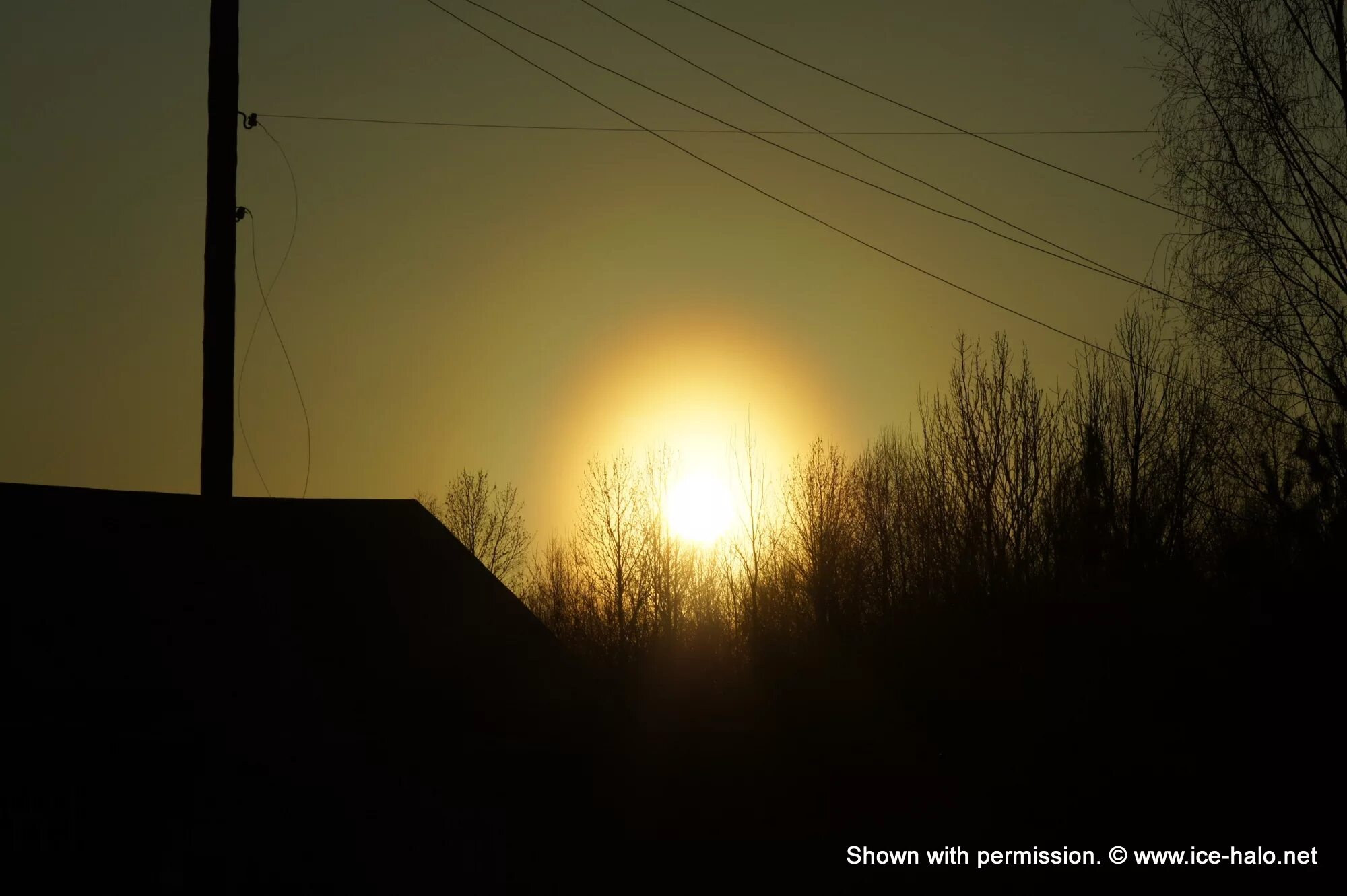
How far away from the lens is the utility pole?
32.3ft

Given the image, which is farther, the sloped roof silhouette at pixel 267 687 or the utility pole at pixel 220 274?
the sloped roof silhouette at pixel 267 687

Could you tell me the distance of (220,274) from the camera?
32.6 feet

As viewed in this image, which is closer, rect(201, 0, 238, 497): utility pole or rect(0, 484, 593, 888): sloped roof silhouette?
rect(201, 0, 238, 497): utility pole

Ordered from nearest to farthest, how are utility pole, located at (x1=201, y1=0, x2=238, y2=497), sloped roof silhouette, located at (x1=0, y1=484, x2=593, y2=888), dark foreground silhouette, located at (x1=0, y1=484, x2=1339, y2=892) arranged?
utility pole, located at (x1=201, y1=0, x2=238, y2=497) → sloped roof silhouette, located at (x1=0, y1=484, x2=593, y2=888) → dark foreground silhouette, located at (x1=0, y1=484, x2=1339, y2=892)

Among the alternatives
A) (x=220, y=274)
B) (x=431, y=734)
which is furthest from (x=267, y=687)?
(x=220, y=274)

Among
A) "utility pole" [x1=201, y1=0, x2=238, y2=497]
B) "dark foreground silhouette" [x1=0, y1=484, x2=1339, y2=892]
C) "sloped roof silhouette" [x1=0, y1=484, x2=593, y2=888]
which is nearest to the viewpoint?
"utility pole" [x1=201, y1=0, x2=238, y2=497]

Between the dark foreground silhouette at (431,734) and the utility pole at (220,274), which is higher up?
the utility pole at (220,274)

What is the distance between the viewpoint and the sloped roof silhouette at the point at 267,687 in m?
11.4

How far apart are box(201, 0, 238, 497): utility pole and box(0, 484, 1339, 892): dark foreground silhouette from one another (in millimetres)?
558

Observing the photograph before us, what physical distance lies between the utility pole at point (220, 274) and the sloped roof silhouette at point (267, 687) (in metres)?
0.54

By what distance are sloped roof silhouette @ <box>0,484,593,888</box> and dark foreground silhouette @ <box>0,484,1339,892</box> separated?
0.03 meters

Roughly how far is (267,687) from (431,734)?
2237mm

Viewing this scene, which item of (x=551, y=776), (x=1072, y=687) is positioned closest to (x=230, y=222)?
(x=551, y=776)

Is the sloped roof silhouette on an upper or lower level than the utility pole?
lower
